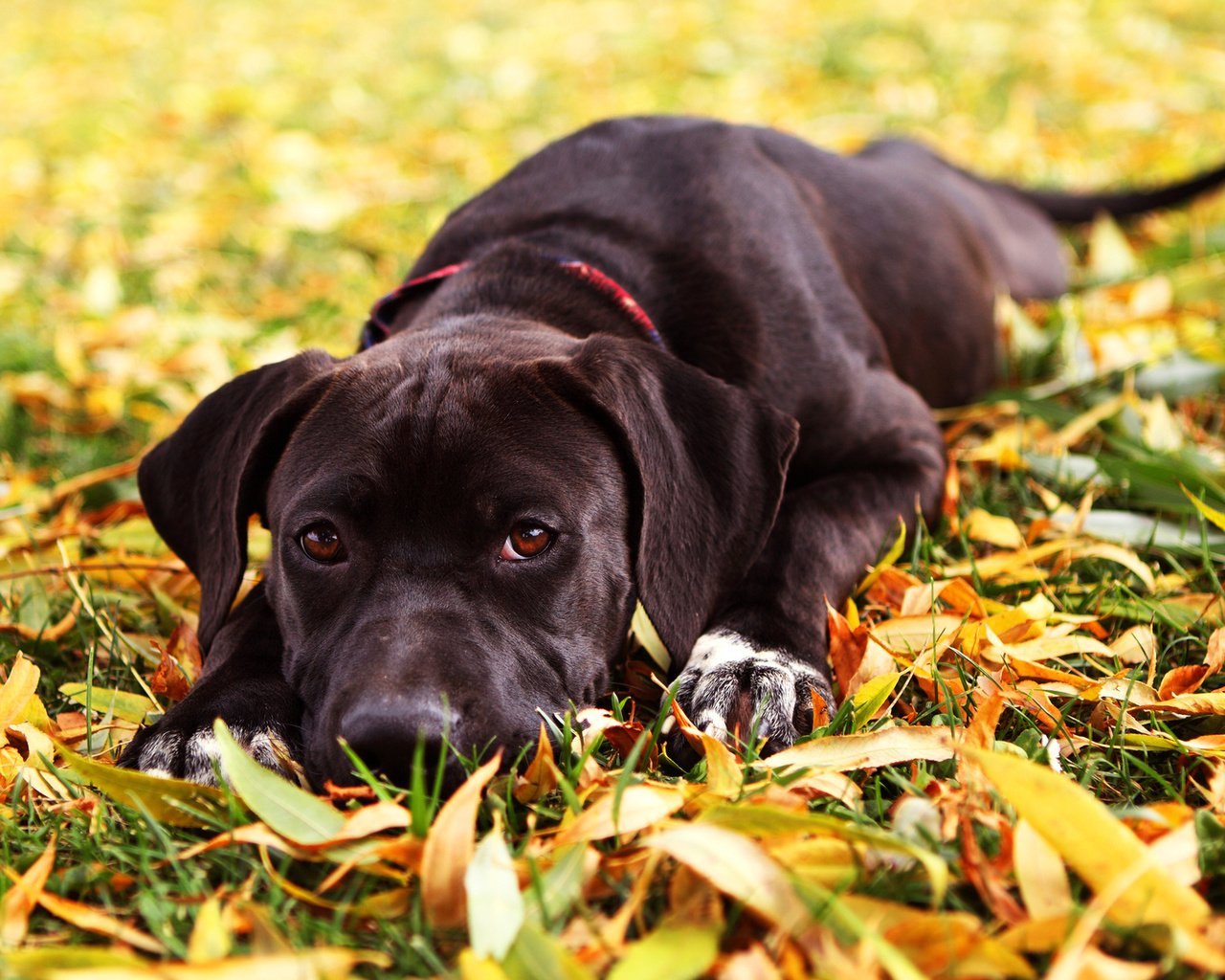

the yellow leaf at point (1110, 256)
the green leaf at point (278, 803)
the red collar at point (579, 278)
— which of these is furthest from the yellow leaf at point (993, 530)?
the yellow leaf at point (1110, 256)

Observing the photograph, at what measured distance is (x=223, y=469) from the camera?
297 cm

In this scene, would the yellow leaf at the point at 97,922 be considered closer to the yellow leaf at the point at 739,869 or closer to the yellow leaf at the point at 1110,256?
the yellow leaf at the point at 739,869

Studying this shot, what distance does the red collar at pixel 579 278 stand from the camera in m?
3.45

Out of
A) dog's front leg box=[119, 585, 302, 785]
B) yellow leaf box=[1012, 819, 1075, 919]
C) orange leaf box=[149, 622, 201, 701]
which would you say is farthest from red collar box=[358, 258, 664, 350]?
yellow leaf box=[1012, 819, 1075, 919]

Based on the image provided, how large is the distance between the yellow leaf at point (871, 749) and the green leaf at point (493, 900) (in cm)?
56

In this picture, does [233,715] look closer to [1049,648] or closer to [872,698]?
[872,698]

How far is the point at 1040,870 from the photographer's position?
1.92 m

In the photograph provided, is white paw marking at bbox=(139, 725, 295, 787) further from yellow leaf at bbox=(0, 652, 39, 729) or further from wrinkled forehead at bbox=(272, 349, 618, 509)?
wrinkled forehead at bbox=(272, 349, 618, 509)

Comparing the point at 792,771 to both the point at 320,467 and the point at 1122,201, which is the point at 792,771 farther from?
the point at 1122,201

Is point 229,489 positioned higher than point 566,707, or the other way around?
point 229,489

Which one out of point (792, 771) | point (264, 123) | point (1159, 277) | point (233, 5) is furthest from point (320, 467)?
point (233, 5)

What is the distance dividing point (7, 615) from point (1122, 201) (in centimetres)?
569

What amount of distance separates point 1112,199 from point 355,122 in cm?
550

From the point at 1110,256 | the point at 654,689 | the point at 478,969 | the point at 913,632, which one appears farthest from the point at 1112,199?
the point at 478,969
